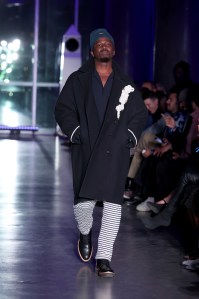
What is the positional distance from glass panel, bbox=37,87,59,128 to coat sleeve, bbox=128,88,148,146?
37.8 ft

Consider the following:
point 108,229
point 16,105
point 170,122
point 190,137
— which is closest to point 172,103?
point 170,122

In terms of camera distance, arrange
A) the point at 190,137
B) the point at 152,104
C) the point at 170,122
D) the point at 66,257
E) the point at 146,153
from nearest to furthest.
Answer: the point at 66,257 < the point at 190,137 < the point at 170,122 < the point at 146,153 < the point at 152,104

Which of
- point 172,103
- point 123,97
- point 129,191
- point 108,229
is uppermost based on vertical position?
point 123,97

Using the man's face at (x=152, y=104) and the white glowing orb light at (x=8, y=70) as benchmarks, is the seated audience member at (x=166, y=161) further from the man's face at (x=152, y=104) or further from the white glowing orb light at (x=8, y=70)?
the white glowing orb light at (x=8, y=70)

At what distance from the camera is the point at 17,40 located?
16.0 metres

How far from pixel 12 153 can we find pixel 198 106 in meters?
5.47

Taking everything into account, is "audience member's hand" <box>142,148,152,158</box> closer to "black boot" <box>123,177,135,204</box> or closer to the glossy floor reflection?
"black boot" <box>123,177,135,204</box>

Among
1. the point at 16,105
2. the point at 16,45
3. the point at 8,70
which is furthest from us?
the point at 16,105

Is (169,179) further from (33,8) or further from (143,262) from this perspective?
(33,8)

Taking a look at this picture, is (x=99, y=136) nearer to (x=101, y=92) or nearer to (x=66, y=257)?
(x=101, y=92)

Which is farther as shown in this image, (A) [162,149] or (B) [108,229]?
(A) [162,149]

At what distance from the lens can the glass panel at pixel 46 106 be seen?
630 inches

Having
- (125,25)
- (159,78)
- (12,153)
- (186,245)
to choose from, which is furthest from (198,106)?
(125,25)

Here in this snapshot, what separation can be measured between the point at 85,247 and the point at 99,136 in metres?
0.71
